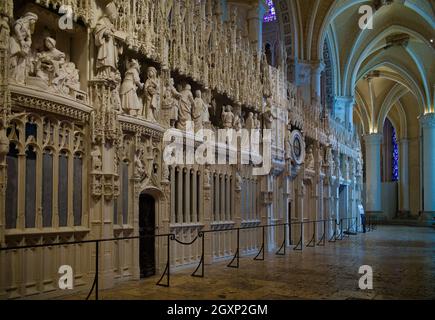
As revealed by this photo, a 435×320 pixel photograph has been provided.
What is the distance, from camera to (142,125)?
1118 centimetres

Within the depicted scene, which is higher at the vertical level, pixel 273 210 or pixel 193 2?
pixel 193 2

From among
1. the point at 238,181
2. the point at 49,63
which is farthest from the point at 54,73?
the point at 238,181

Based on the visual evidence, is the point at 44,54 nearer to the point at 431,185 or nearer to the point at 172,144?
the point at 172,144

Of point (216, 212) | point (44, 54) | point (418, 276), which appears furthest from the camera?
point (216, 212)

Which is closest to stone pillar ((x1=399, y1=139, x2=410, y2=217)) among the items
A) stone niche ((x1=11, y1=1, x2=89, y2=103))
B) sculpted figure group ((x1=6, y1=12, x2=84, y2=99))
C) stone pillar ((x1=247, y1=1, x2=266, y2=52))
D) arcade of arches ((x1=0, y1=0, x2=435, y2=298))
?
arcade of arches ((x1=0, y1=0, x2=435, y2=298))

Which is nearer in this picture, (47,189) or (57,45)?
(47,189)

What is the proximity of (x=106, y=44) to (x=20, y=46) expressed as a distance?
1.94m

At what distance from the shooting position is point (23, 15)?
29.5 feet

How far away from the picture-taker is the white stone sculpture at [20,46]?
8.51 m

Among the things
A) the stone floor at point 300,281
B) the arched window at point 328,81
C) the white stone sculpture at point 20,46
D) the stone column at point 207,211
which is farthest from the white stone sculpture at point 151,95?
the arched window at point 328,81

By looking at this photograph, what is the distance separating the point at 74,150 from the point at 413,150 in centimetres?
4277

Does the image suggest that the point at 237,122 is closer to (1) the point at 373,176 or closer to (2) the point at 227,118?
(2) the point at 227,118
